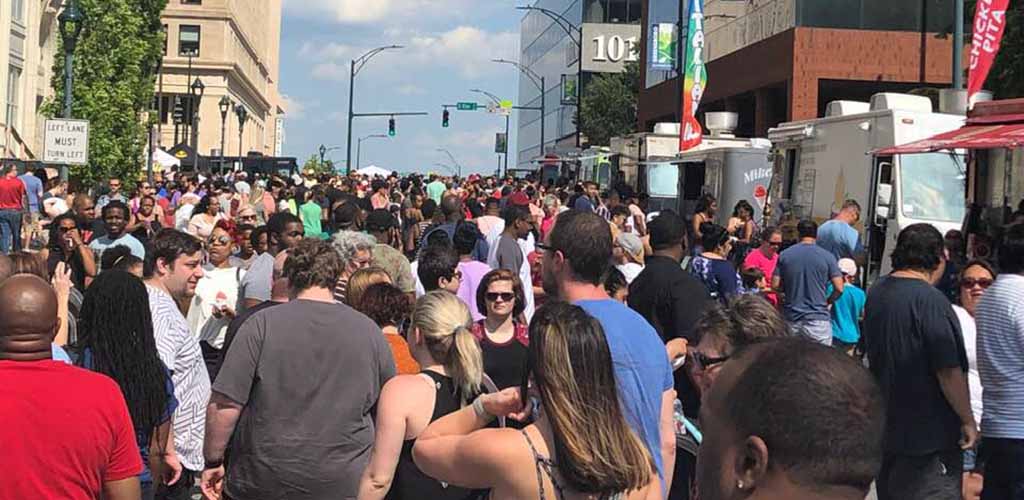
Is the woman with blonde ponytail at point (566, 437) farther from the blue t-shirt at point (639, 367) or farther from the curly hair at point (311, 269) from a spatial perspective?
the curly hair at point (311, 269)

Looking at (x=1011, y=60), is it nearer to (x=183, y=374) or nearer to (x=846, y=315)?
(x=846, y=315)

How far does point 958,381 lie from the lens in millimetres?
6344

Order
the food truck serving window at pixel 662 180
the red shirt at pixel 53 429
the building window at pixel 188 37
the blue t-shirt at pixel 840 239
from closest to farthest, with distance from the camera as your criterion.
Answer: the red shirt at pixel 53 429 → the blue t-shirt at pixel 840 239 → the food truck serving window at pixel 662 180 → the building window at pixel 188 37

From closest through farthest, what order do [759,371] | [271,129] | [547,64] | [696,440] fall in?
[759,371] → [696,440] → [547,64] → [271,129]

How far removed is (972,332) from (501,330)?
2.59 m

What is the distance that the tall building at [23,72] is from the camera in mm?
47031

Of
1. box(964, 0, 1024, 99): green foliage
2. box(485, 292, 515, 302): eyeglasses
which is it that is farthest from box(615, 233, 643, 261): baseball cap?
box(964, 0, 1024, 99): green foliage

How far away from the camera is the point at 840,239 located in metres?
14.8

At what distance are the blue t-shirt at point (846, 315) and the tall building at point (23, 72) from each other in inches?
1564

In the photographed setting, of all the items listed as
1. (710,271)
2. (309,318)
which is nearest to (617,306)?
(309,318)

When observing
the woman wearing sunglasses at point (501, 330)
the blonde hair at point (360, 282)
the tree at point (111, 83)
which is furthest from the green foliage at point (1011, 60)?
the tree at point (111, 83)

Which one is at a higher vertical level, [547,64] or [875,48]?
[547,64]

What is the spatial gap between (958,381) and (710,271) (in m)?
3.07

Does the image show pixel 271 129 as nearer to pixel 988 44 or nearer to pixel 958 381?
pixel 988 44
